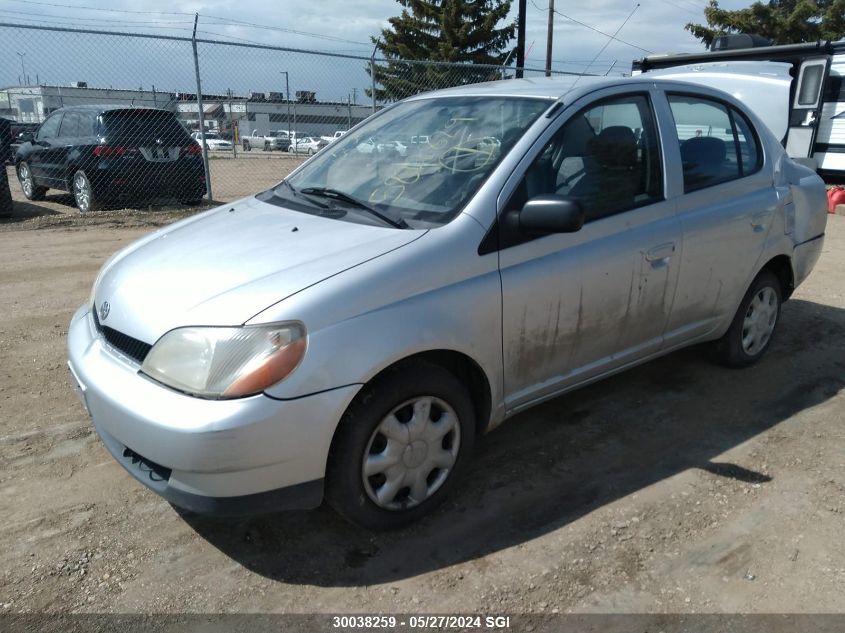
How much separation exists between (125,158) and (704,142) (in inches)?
347

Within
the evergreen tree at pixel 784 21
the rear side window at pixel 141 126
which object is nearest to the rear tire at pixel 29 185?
the rear side window at pixel 141 126

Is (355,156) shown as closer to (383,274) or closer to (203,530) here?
(383,274)

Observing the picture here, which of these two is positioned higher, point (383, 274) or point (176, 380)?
point (383, 274)

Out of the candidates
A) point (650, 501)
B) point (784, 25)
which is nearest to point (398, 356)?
point (650, 501)

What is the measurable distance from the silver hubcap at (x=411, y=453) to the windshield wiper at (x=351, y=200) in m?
0.76

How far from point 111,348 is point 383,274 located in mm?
1155

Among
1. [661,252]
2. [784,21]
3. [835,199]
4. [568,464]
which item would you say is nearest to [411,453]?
[568,464]

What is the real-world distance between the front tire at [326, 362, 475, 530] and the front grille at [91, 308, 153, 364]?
0.79 meters

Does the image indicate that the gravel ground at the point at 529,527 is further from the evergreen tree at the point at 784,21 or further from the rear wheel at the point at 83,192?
the evergreen tree at the point at 784,21

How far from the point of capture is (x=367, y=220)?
305 centimetres

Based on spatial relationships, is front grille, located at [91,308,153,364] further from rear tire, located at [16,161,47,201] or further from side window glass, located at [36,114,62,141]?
rear tire, located at [16,161,47,201]

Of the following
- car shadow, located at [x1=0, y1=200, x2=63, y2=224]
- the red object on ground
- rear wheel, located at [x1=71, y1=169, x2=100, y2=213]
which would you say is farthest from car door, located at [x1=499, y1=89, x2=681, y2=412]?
the red object on ground

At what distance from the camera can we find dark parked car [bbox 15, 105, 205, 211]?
1027cm

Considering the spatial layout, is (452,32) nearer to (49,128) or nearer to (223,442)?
(49,128)
